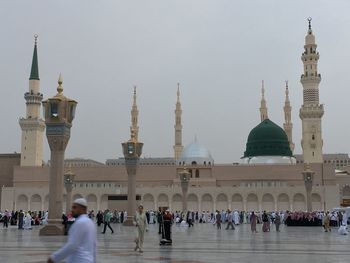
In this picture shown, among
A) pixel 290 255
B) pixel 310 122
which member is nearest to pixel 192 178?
pixel 310 122

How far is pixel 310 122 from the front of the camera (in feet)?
169

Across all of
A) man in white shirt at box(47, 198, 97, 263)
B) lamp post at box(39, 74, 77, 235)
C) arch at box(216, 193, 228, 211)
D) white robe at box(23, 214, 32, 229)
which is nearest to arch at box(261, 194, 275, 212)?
arch at box(216, 193, 228, 211)

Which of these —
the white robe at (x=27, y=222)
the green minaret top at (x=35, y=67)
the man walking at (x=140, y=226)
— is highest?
the green minaret top at (x=35, y=67)

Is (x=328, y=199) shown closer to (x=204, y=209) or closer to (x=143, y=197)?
(x=204, y=209)

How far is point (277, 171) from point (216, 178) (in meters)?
5.96

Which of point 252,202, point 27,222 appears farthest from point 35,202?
point 27,222

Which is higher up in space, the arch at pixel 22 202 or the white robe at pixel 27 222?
the arch at pixel 22 202

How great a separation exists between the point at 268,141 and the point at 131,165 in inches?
1330

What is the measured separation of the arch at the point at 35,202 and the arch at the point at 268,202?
2118 centimetres

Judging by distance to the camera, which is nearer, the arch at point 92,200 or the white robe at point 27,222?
the white robe at point 27,222

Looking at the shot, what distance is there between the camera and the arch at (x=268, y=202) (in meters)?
47.6

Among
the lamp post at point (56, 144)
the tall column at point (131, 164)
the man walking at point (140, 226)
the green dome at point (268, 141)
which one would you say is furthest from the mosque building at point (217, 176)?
the man walking at point (140, 226)

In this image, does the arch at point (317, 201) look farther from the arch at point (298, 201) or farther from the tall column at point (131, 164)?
the tall column at point (131, 164)

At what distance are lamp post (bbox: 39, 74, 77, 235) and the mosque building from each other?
104ft
